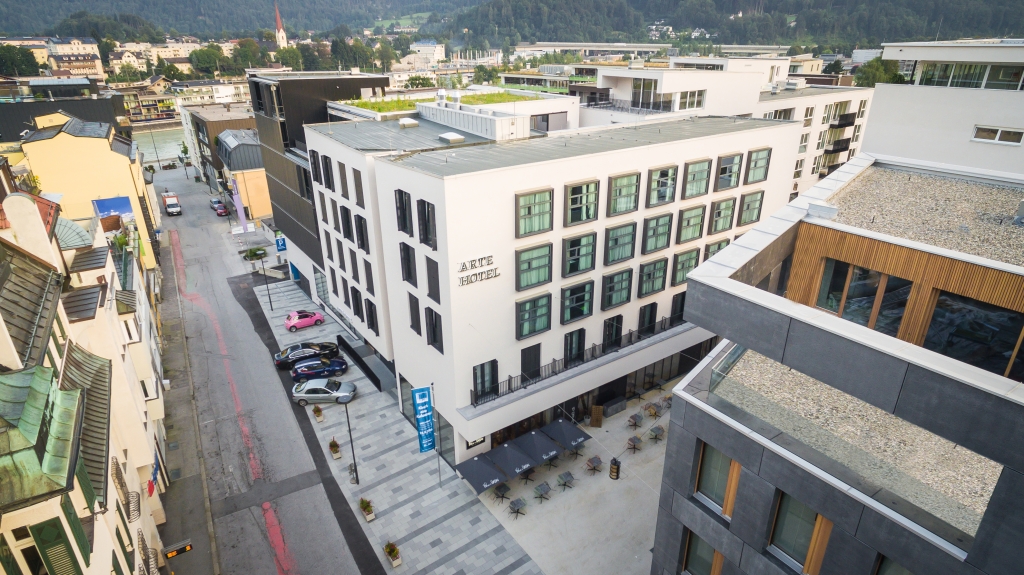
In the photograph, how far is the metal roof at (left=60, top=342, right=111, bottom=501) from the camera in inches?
564

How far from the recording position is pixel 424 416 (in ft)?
85.7

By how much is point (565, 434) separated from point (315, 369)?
1796 centimetres

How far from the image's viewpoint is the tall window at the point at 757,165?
104 ft

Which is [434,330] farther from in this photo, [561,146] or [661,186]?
[661,186]

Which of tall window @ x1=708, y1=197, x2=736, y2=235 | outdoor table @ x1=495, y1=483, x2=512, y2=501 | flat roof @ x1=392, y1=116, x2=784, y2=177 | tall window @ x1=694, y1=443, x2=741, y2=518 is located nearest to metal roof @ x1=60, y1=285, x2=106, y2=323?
flat roof @ x1=392, y1=116, x2=784, y2=177

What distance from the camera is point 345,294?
121 ft

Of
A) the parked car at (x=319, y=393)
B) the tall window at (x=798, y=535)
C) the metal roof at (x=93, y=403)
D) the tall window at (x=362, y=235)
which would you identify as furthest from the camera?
the parked car at (x=319, y=393)

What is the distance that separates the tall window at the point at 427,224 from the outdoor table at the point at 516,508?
1234 cm

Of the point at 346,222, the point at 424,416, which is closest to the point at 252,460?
the point at 424,416

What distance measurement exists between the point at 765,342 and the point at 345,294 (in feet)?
98.1

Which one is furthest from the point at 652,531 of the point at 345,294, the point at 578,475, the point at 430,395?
the point at 345,294

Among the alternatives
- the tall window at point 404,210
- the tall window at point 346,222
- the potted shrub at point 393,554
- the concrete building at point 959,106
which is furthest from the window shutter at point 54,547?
the concrete building at point 959,106

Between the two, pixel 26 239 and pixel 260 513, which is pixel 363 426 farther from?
pixel 26 239

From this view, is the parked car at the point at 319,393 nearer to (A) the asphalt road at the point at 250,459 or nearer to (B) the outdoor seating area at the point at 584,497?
(A) the asphalt road at the point at 250,459
